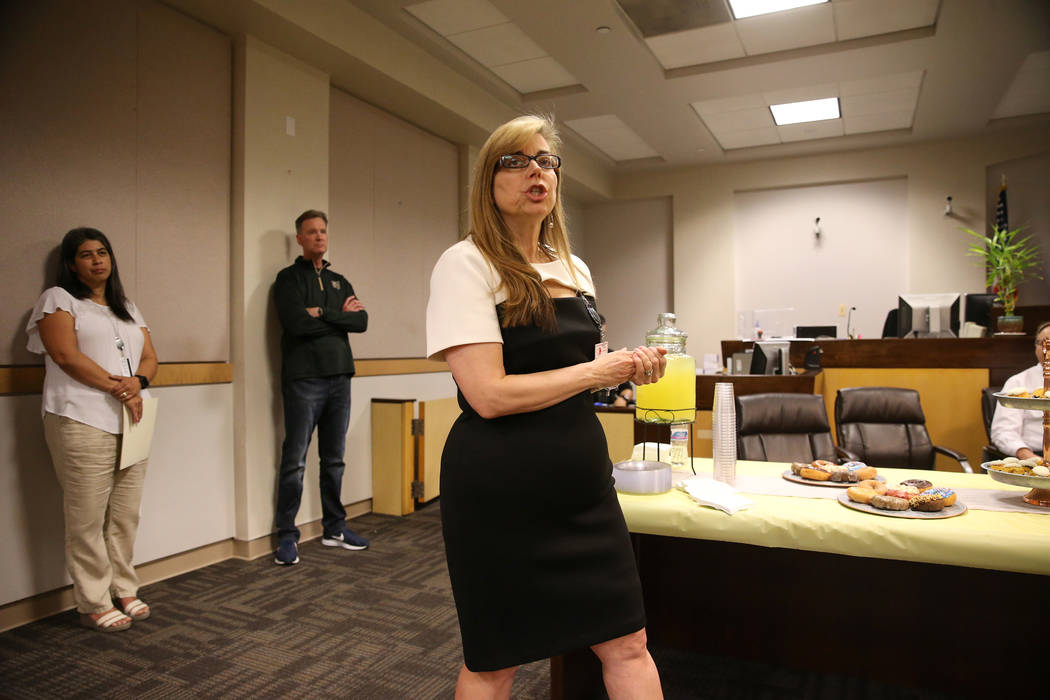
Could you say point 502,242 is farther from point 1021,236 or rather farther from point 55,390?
point 1021,236

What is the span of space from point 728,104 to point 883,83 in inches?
47.5

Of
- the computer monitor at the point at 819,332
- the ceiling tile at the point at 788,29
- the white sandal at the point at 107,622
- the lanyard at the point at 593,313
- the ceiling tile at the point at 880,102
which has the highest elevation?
the ceiling tile at the point at 788,29

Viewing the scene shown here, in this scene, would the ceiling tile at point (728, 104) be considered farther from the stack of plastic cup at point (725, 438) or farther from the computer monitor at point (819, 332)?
the stack of plastic cup at point (725, 438)

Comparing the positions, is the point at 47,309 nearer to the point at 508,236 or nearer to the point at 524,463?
the point at 508,236

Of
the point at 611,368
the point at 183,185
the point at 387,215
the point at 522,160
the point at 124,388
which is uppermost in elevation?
the point at 387,215

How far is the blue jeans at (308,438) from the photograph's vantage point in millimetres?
3451

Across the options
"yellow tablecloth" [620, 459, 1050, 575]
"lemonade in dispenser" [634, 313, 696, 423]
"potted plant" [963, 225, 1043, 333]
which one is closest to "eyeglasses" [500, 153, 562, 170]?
"lemonade in dispenser" [634, 313, 696, 423]

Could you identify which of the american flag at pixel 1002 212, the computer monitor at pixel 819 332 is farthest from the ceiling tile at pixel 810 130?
→ the computer monitor at pixel 819 332

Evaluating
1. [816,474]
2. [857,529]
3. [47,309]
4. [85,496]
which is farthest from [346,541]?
[857,529]

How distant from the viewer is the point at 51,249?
108 inches

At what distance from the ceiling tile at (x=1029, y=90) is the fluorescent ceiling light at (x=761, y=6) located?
2.03 meters

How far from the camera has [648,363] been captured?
117 centimetres

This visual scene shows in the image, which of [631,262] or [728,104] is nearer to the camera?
[728,104]

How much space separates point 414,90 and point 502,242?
368 centimetres
